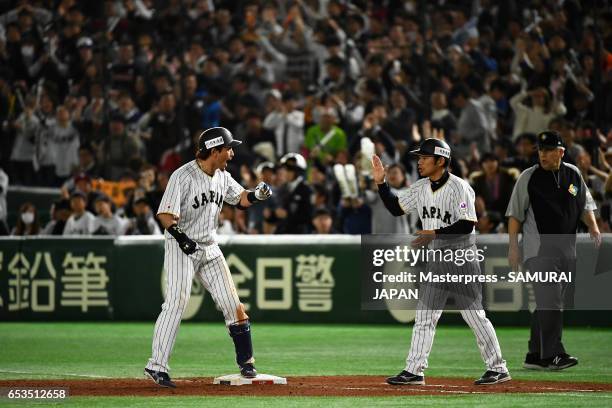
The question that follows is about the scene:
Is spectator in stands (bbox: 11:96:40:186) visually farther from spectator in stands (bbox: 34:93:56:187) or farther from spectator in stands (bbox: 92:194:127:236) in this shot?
spectator in stands (bbox: 92:194:127:236)

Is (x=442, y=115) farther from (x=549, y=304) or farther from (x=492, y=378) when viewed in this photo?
(x=492, y=378)

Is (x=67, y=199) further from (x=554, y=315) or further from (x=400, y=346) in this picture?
(x=554, y=315)

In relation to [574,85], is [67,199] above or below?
below

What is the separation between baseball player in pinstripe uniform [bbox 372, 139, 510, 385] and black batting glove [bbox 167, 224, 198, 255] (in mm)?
1717

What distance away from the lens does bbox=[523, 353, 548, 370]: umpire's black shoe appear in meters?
12.2

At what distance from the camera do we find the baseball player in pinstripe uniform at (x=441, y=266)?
10.4m

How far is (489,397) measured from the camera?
978 centimetres

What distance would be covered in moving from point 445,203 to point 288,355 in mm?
4347

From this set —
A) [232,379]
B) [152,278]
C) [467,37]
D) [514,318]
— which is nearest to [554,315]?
[232,379]

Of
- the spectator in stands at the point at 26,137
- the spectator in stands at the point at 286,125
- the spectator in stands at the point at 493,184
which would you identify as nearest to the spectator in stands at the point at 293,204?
the spectator in stands at the point at 286,125

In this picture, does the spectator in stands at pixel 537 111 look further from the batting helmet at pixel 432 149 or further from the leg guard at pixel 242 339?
the leg guard at pixel 242 339

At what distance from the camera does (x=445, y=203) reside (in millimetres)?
10453

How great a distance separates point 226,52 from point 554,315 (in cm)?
1280

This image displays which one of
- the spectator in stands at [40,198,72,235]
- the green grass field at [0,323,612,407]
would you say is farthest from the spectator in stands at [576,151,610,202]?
the spectator in stands at [40,198,72,235]
